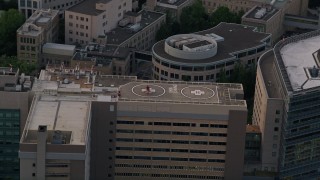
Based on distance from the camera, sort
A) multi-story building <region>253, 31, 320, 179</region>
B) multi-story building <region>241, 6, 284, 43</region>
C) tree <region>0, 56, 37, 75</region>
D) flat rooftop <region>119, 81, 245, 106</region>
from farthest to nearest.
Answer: multi-story building <region>241, 6, 284, 43</region> → tree <region>0, 56, 37, 75</region> → multi-story building <region>253, 31, 320, 179</region> → flat rooftop <region>119, 81, 245, 106</region>

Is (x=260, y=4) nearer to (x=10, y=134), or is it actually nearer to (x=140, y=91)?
(x=140, y=91)

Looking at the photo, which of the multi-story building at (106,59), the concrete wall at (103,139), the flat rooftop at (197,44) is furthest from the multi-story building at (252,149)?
the multi-story building at (106,59)

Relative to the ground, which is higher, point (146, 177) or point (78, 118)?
point (78, 118)

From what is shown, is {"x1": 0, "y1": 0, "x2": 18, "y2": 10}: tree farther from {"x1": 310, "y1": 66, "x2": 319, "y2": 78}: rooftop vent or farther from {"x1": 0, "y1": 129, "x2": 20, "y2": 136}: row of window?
{"x1": 310, "y1": 66, "x2": 319, "y2": 78}: rooftop vent

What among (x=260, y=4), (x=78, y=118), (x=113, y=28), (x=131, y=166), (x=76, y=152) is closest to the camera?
(x=76, y=152)

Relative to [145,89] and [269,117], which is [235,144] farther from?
[145,89]

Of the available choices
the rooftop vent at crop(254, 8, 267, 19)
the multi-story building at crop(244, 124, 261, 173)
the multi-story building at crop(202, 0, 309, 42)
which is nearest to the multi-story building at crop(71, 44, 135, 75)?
the multi-story building at crop(202, 0, 309, 42)

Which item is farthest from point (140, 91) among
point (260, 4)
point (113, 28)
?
point (260, 4)
